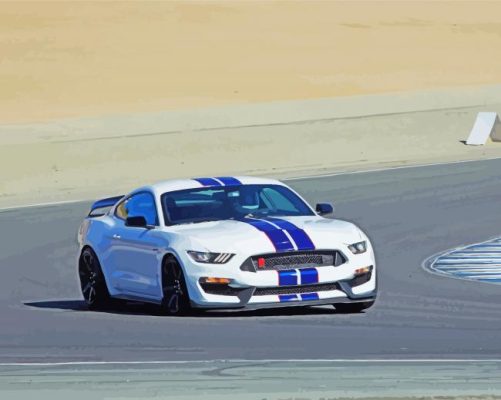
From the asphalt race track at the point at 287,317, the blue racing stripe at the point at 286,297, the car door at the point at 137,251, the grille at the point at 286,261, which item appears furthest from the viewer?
the car door at the point at 137,251

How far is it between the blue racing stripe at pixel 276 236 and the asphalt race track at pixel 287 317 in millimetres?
594

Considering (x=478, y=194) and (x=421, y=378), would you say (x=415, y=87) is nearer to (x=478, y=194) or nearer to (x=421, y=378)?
(x=478, y=194)

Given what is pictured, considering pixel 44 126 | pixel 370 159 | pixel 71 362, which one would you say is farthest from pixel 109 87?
pixel 71 362

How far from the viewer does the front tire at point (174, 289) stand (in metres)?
14.8

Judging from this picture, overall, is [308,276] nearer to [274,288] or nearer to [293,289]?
[293,289]

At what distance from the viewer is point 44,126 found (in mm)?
39406

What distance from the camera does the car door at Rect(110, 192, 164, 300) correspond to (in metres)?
15.3

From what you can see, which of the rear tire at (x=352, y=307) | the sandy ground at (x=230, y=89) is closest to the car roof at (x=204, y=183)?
the rear tire at (x=352, y=307)

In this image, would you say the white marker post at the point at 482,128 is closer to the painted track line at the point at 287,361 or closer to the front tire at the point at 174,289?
the front tire at the point at 174,289

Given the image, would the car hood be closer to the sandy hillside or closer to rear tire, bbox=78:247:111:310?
rear tire, bbox=78:247:111:310

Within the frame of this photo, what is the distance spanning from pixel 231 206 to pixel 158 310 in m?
1.20

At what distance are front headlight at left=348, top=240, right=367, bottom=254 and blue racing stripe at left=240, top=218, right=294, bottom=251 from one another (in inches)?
22.6

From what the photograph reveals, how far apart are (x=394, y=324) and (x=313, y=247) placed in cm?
94

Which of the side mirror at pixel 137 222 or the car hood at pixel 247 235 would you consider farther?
the side mirror at pixel 137 222
